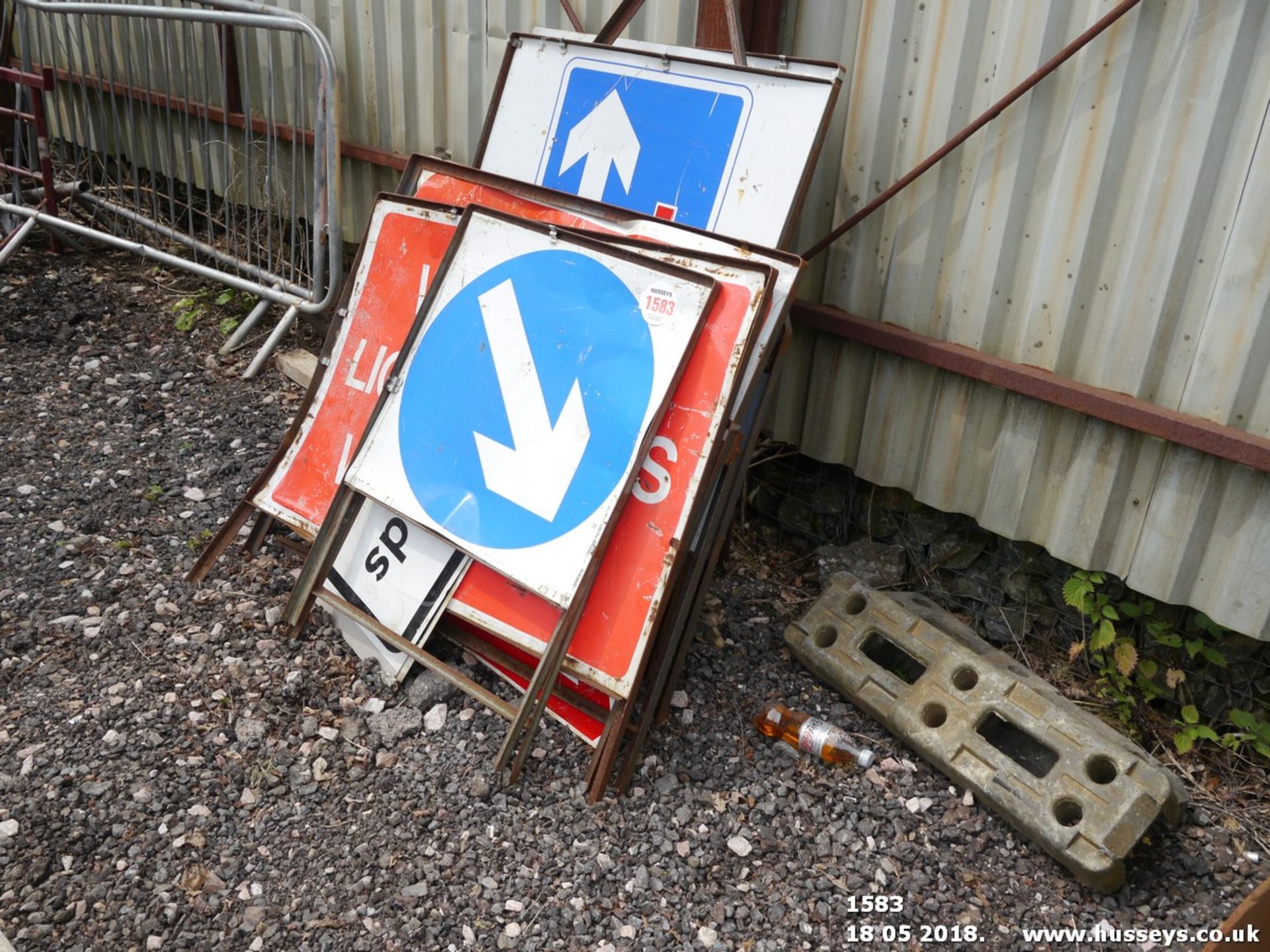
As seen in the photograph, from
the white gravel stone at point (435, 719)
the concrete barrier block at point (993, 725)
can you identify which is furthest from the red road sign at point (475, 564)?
the concrete barrier block at point (993, 725)

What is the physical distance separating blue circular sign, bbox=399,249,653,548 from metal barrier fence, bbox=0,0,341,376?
1.92 metres

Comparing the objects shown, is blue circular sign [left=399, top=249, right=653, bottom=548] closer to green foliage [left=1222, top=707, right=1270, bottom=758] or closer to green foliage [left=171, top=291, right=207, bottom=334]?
green foliage [left=1222, top=707, right=1270, bottom=758]

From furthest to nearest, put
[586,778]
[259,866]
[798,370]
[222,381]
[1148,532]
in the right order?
[222,381] → [798,370] → [1148,532] → [586,778] → [259,866]

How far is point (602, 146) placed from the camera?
11.6 ft

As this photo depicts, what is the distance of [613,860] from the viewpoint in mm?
Result: 2684

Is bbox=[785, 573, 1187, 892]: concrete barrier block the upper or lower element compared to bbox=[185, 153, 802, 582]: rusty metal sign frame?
lower

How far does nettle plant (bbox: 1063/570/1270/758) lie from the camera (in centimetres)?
310

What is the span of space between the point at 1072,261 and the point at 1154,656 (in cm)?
125

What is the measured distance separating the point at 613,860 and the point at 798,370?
1.90 m

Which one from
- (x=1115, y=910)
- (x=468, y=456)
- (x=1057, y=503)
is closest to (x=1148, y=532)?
(x=1057, y=503)

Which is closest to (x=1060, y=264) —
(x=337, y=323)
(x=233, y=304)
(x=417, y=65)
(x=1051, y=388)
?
(x=1051, y=388)

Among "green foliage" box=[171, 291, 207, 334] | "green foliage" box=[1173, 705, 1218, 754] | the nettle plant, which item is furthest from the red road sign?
"green foliage" box=[171, 291, 207, 334]

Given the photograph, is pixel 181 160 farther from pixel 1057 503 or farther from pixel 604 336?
pixel 1057 503

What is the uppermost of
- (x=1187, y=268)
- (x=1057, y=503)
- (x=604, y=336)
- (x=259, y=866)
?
(x=1187, y=268)
